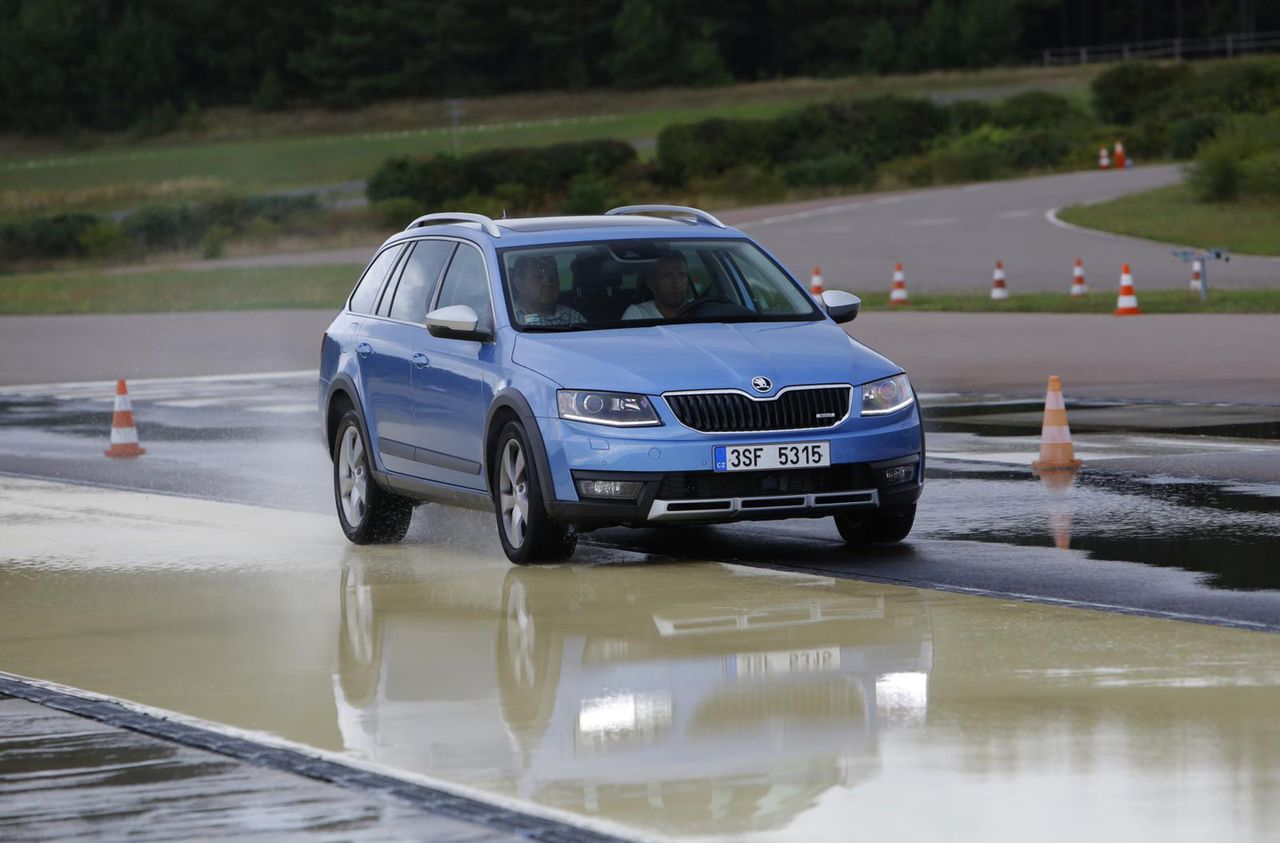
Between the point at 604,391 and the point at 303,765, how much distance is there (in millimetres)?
4278

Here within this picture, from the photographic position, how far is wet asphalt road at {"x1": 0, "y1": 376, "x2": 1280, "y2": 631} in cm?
1015

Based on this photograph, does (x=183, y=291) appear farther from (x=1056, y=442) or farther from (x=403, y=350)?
(x=403, y=350)

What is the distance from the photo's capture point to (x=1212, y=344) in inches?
971

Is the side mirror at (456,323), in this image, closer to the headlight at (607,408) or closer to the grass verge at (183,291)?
the headlight at (607,408)

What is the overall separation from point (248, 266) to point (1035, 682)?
4551cm

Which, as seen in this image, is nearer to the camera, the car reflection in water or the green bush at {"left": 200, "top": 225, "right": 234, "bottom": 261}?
the car reflection in water

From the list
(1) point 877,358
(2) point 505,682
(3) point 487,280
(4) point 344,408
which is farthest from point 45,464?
(2) point 505,682

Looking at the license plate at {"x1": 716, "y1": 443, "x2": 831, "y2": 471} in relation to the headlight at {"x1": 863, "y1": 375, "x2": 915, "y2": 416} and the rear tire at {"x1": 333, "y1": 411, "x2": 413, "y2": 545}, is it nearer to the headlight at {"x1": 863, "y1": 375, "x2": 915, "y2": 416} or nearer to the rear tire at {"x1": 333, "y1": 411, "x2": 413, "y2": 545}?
the headlight at {"x1": 863, "y1": 375, "x2": 915, "y2": 416}

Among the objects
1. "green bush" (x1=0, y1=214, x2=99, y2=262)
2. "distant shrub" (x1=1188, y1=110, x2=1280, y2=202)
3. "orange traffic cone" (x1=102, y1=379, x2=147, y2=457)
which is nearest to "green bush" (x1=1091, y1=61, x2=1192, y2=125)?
"distant shrub" (x1=1188, y1=110, x2=1280, y2=202)

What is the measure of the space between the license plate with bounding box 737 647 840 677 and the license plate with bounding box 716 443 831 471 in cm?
221

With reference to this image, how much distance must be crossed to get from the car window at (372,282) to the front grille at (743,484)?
9.78 ft

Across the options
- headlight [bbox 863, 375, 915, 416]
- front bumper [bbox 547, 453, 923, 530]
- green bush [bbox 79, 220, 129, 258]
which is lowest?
green bush [bbox 79, 220, 129, 258]

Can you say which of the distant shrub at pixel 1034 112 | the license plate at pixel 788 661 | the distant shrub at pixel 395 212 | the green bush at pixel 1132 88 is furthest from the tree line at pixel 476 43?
the license plate at pixel 788 661

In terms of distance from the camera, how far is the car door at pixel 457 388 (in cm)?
1171
